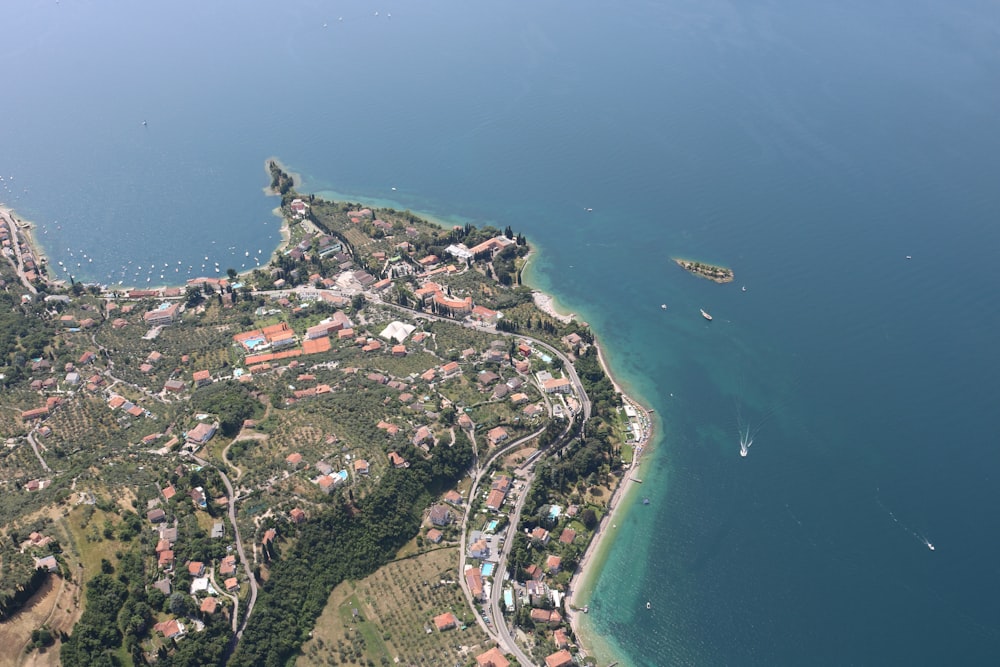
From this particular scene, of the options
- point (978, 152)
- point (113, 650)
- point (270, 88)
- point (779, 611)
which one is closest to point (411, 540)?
point (113, 650)

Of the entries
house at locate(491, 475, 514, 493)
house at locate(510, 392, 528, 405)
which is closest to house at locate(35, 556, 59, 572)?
house at locate(491, 475, 514, 493)

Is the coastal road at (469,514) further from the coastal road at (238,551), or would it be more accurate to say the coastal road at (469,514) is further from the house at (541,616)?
the coastal road at (238,551)

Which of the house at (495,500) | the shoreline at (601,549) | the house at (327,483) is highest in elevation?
the house at (327,483)

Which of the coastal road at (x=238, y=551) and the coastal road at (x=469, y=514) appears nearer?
the coastal road at (x=238, y=551)

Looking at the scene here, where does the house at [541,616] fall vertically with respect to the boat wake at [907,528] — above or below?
above

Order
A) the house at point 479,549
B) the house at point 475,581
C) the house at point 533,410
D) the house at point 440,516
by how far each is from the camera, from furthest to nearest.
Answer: the house at point 533,410 < the house at point 440,516 < the house at point 479,549 < the house at point 475,581

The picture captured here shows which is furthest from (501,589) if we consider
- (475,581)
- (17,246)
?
(17,246)

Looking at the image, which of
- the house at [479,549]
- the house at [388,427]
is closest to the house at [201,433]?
the house at [388,427]
